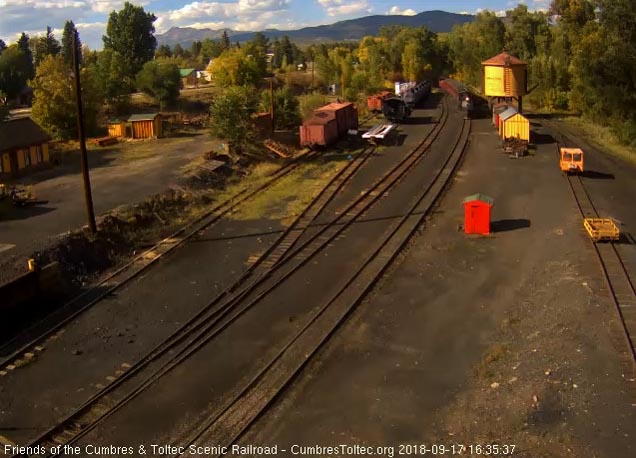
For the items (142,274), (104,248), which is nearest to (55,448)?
(142,274)

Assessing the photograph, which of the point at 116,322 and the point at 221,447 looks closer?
the point at 221,447

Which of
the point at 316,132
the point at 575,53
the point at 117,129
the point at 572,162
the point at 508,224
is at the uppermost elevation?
the point at 575,53

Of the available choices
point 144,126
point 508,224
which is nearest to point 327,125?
point 144,126

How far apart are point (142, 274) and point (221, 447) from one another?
917 centimetres

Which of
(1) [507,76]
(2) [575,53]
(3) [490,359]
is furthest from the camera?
(1) [507,76]

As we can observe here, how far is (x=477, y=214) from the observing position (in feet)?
69.2

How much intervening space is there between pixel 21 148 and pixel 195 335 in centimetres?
2246

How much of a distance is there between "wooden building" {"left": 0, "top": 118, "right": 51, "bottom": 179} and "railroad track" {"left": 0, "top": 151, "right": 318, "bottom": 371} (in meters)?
12.7

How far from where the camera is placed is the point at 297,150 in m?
37.6

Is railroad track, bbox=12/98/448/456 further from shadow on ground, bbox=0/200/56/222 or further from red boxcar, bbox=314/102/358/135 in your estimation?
red boxcar, bbox=314/102/358/135

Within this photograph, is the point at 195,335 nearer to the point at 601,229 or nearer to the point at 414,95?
the point at 601,229

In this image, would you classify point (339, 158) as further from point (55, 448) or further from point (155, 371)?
point (55, 448)

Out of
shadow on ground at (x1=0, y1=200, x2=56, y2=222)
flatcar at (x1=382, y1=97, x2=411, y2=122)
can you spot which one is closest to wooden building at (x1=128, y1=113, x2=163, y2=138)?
flatcar at (x1=382, y1=97, x2=411, y2=122)

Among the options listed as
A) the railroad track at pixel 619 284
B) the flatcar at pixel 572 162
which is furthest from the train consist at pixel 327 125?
the railroad track at pixel 619 284
